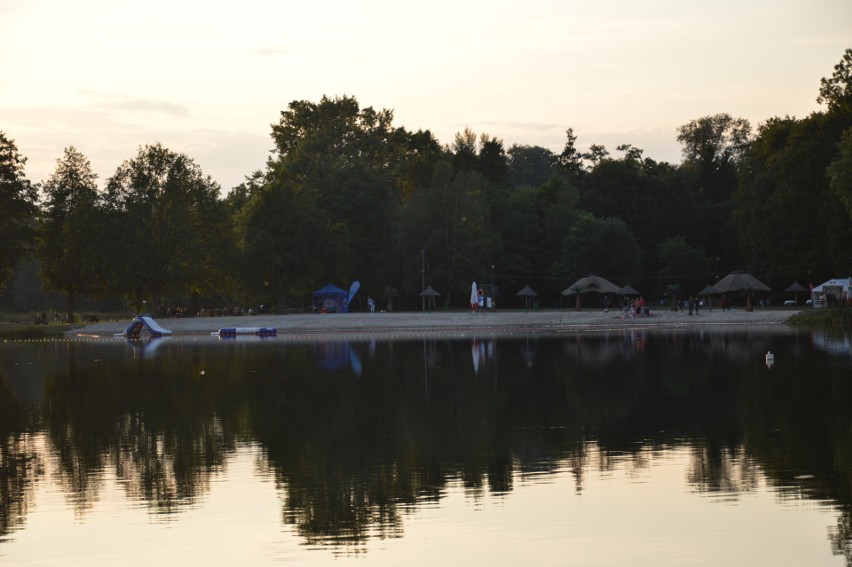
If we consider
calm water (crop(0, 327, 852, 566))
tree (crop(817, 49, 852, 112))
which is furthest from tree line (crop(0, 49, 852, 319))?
calm water (crop(0, 327, 852, 566))

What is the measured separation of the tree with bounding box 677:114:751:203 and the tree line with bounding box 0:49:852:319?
13.2 inches

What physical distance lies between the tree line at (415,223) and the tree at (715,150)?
1.10 feet

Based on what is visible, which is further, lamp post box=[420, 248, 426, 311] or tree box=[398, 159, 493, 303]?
tree box=[398, 159, 493, 303]

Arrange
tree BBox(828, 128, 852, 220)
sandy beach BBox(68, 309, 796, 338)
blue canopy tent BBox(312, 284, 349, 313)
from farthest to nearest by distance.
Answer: blue canopy tent BBox(312, 284, 349, 313) < sandy beach BBox(68, 309, 796, 338) < tree BBox(828, 128, 852, 220)

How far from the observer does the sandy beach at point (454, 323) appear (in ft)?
275

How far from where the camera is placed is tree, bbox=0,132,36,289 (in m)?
100

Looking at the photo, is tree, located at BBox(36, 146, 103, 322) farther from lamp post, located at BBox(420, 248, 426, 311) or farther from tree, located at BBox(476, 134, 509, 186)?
tree, located at BBox(476, 134, 509, 186)

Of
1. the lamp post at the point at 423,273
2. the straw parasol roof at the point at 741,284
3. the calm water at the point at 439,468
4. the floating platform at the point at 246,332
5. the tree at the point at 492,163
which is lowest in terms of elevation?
the calm water at the point at 439,468

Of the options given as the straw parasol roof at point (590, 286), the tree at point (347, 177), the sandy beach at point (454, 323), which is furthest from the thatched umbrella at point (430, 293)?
the straw parasol roof at point (590, 286)

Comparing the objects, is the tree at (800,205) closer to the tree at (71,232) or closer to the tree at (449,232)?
the tree at (449,232)

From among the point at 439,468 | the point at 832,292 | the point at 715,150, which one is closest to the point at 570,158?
the point at 715,150

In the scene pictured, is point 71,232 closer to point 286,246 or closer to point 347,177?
point 286,246

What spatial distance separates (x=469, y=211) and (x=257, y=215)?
21467mm

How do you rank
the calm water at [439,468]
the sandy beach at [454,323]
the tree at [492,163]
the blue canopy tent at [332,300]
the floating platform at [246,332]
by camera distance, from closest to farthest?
the calm water at [439,468] < the floating platform at [246,332] < the sandy beach at [454,323] < the blue canopy tent at [332,300] < the tree at [492,163]
